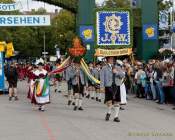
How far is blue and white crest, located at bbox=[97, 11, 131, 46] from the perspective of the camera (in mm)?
23406

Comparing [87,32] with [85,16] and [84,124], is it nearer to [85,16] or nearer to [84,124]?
[85,16]

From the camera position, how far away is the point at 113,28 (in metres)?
23.7

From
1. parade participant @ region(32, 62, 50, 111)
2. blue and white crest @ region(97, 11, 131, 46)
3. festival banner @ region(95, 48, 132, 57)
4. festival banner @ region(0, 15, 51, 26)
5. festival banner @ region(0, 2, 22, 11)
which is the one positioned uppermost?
festival banner @ region(0, 2, 22, 11)

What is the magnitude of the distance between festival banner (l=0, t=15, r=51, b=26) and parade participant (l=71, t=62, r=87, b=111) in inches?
455

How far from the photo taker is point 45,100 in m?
19.5

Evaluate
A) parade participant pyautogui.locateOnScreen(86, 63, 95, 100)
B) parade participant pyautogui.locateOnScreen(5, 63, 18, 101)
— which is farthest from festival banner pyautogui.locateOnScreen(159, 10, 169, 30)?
parade participant pyautogui.locateOnScreen(5, 63, 18, 101)

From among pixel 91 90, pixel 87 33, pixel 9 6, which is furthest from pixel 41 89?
pixel 87 33

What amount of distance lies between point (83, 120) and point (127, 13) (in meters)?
8.39

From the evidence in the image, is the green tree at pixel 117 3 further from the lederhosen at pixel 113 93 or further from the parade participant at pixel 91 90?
the lederhosen at pixel 113 93

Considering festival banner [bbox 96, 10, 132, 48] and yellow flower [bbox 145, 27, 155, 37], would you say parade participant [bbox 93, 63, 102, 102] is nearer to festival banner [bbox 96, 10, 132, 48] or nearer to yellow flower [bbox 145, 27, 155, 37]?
festival banner [bbox 96, 10, 132, 48]

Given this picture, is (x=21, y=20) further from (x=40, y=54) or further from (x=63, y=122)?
(x=40, y=54)

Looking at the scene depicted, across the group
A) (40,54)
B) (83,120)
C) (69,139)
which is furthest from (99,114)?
(40,54)

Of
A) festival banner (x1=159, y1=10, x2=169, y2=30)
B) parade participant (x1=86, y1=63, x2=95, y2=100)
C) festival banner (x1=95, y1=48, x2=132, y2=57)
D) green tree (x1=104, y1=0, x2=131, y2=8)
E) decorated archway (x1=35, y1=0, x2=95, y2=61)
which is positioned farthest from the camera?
green tree (x1=104, y1=0, x2=131, y2=8)

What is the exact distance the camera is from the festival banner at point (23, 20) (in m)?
30.9
